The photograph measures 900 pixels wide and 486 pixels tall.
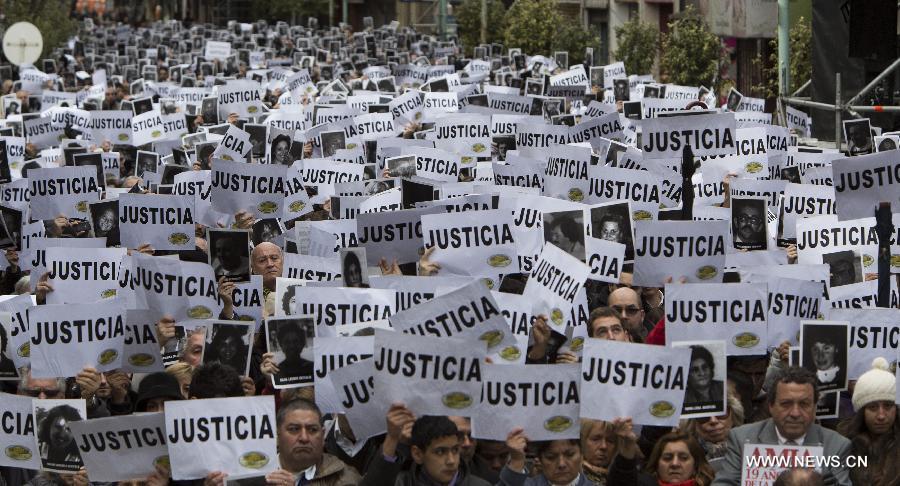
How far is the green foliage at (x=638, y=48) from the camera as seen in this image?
41.7 m

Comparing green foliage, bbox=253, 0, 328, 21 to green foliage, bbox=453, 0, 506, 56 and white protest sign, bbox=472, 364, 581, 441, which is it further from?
white protest sign, bbox=472, 364, 581, 441

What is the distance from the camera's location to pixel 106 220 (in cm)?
1641

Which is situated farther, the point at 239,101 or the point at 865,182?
the point at 239,101

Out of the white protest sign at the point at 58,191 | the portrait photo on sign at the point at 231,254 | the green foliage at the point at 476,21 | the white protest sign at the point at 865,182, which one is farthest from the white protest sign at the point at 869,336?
the green foliage at the point at 476,21

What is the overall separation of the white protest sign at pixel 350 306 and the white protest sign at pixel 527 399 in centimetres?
185

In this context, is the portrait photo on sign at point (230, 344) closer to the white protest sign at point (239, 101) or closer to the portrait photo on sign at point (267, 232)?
the portrait photo on sign at point (267, 232)

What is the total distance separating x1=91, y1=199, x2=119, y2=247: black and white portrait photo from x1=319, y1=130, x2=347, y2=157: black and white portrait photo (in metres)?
5.34

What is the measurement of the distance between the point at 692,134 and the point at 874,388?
267 inches

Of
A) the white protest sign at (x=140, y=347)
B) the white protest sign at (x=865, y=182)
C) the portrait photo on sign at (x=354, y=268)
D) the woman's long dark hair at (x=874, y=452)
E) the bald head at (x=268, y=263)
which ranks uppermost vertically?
the white protest sign at (x=865, y=182)

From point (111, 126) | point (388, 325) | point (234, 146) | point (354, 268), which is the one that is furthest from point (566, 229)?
point (111, 126)

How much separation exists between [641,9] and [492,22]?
4.30 metres

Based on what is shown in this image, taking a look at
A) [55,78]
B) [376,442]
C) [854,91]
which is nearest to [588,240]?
[376,442]

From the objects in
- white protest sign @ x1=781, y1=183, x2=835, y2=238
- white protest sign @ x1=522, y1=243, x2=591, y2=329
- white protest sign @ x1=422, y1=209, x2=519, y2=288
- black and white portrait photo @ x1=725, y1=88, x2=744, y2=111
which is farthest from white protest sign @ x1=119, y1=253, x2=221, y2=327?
black and white portrait photo @ x1=725, y1=88, x2=744, y2=111

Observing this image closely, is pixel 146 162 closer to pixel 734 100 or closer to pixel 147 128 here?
pixel 147 128
